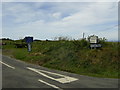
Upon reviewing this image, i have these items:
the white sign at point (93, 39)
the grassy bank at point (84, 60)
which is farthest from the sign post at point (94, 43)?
the grassy bank at point (84, 60)

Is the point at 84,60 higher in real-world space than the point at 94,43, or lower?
lower

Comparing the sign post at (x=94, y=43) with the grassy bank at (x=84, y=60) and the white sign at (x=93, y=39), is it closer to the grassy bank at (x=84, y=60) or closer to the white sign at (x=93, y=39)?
the white sign at (x=93, y=39)

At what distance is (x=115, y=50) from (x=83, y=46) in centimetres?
376

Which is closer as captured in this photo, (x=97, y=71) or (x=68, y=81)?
(x=68, y=81)

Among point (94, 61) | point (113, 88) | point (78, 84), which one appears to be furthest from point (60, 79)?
point (94, 61)

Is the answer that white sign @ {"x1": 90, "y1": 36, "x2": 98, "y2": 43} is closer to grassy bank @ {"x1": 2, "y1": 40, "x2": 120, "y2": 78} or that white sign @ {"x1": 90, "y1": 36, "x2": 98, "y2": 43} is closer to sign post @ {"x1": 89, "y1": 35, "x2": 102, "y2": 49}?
sign post @ {"x1": 89, "y1": 35, "x2": 102, "y2": 49}

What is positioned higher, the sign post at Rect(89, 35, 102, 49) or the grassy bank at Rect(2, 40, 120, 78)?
the sign post at Rect(89, 35, 102, 49)

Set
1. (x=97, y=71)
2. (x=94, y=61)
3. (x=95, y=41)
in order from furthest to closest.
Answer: (x=95, y=41), (x=94, y=61), (x=97, y=71)

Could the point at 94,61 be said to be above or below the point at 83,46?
below

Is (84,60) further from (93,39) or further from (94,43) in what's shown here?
(93,39)

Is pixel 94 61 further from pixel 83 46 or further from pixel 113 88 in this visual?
pixel 113 88

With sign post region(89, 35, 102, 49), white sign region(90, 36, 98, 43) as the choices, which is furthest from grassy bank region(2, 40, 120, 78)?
white sign region(90, 36, 98, 43)

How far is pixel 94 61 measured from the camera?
50.6 feet

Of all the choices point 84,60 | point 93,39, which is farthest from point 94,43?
point 84,60
